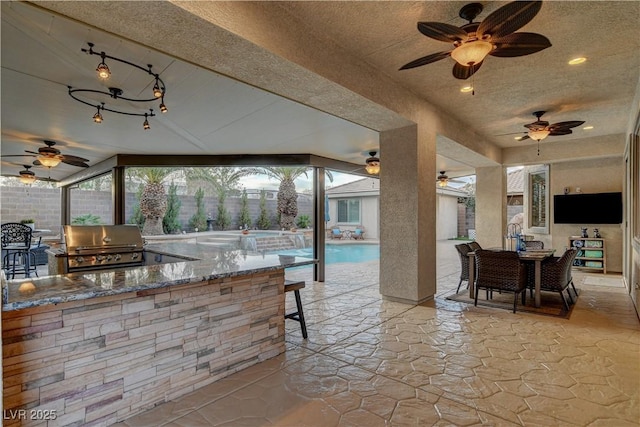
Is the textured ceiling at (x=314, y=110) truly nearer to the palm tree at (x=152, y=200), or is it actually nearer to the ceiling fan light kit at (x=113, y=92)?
the ceiling fan light kit at (x=113, y=92)

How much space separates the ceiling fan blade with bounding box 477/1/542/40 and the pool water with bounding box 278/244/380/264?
955cm

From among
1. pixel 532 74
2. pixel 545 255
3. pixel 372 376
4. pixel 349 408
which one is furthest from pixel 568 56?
pixel 349 408

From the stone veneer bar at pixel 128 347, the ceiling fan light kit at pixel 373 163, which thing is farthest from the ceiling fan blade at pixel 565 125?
the stone veneer bar at pixel 128 347

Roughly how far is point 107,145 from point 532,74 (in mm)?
6927

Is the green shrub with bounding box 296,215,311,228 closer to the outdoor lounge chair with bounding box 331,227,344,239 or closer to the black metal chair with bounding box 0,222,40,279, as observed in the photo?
the outdoor lounge chair with bounding box 331,227,344,239

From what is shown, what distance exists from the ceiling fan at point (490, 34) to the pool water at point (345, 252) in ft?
30.4

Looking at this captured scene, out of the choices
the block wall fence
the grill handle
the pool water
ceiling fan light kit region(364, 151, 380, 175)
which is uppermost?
ceiling fan light kit region(364, 151, 380, 175)

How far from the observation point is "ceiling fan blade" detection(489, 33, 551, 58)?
2489mm

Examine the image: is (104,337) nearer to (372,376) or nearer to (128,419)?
(128,419)

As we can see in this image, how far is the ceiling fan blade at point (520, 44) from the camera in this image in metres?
2.49

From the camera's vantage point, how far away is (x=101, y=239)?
4.05 meters

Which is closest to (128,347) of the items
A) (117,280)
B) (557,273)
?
(117,280)

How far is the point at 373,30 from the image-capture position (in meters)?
3.07

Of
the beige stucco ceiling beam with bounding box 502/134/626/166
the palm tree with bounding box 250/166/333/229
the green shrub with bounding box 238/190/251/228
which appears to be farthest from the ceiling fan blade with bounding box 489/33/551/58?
the green shrub with bounding box 238/190/251/228
